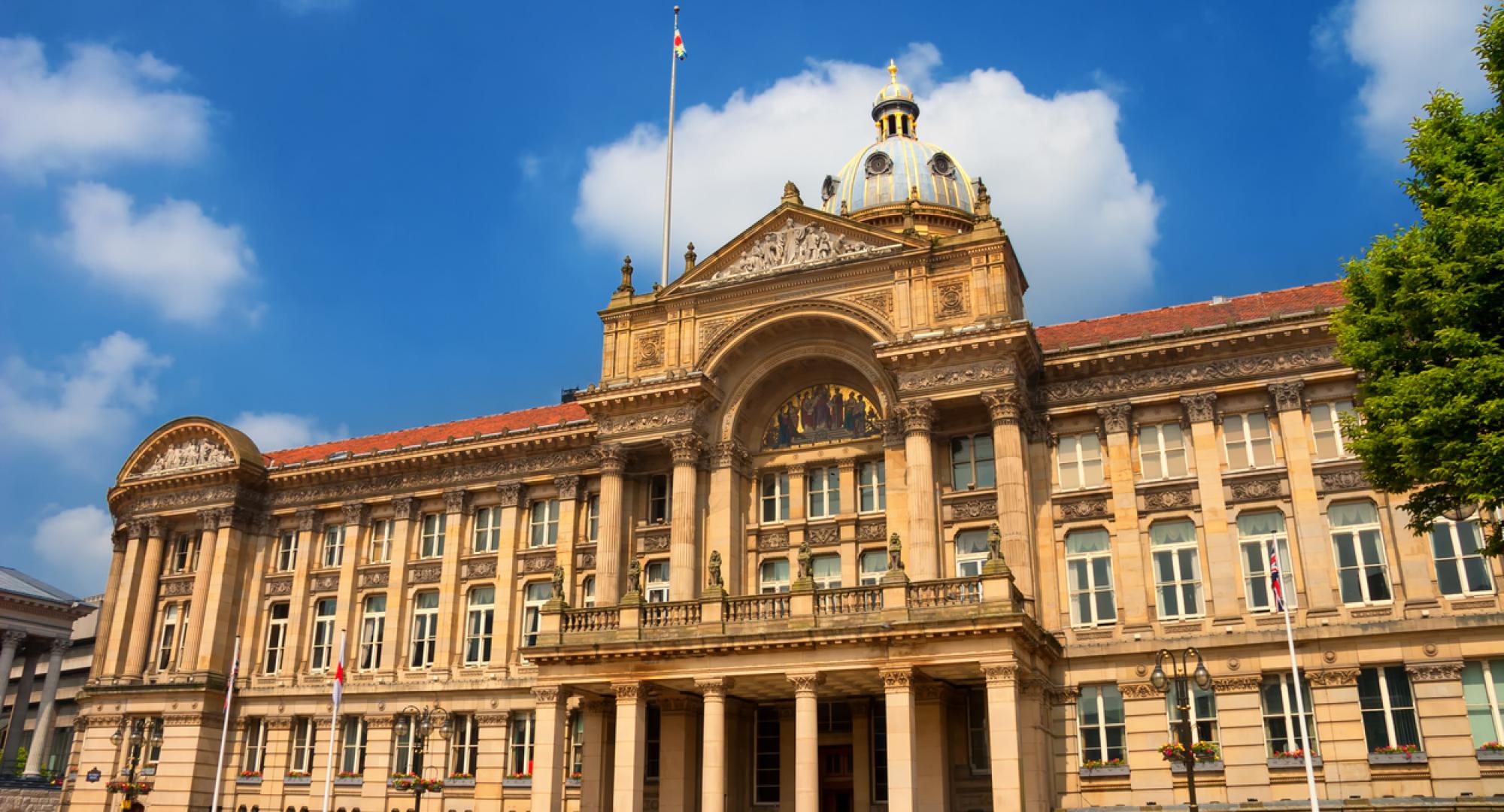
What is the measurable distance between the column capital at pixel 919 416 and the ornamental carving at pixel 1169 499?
6.74 m

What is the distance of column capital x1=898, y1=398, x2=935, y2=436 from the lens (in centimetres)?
3497

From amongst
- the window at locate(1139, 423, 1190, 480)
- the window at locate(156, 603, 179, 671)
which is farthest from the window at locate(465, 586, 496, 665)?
the window at locate(1139, 423, 1190, 480)

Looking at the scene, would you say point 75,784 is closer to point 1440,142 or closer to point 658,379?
point 658,379

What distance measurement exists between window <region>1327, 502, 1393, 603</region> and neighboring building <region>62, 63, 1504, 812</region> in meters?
0.09

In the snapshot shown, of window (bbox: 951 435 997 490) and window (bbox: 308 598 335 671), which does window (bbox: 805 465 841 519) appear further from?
window (bbox: 308 598 335 671)

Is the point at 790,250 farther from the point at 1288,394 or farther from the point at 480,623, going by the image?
the point at 480,623

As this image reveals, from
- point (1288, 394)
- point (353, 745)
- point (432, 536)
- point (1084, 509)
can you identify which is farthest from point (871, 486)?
point (353, 745)

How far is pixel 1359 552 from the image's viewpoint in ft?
105

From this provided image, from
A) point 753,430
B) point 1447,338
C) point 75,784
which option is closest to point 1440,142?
point 1447,338

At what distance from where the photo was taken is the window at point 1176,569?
109ft

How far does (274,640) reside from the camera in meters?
46.5

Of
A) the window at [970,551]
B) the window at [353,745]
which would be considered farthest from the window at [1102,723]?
the window at [353,745]

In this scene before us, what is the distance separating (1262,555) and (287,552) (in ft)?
121

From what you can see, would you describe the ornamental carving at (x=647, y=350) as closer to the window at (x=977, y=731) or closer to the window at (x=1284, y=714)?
the window at (x=977, y=731)
